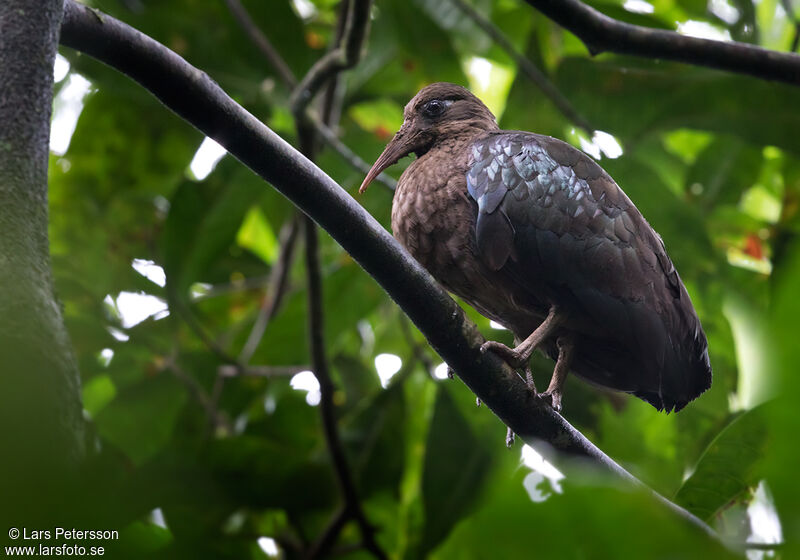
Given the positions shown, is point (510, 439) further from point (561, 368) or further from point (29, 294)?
point (29, 294)

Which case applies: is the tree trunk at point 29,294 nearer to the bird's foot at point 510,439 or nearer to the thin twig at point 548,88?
the bird's foot at point 510,439

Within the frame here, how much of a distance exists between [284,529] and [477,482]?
1.12 metres

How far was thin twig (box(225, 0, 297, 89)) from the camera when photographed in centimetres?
499

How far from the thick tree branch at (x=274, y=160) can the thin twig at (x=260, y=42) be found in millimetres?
2784

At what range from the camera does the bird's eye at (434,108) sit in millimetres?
3921

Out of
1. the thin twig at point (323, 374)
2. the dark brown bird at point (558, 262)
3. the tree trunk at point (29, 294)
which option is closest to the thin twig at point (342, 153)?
the thin twig at point (323, 374)

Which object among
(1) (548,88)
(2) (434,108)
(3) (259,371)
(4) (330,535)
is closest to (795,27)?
(1) (548,88)

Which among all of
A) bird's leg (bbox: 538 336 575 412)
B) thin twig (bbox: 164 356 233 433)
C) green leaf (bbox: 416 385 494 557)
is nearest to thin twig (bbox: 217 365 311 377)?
thin twig (bbox: 164 356 233 433)

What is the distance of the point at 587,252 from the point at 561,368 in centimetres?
46

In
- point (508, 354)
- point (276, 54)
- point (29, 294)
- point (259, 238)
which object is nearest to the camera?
point (29, 294)

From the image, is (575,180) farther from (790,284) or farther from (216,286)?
(216,286)

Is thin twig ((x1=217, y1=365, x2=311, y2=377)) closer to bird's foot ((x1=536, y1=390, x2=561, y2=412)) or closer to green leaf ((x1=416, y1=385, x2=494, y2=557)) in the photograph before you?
green leaf ((x1=416, y1=385, x2=494, y2=557))

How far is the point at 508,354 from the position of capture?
2.93 m

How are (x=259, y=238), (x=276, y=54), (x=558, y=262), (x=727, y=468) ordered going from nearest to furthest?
(x=727, y=468), (x=558, y=262), (x=276, y=54), (x=259, y=238)
